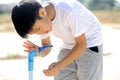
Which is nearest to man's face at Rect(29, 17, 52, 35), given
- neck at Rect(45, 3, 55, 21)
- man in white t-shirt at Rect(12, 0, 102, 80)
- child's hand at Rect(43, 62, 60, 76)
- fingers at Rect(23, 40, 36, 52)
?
man in white t-shirt at Rect(12, 0, 102, 80)

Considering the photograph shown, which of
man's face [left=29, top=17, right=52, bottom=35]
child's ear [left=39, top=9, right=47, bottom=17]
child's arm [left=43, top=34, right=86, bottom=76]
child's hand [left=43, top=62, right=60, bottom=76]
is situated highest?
child's ear [left=39, top=9, right=47, bottom=17]

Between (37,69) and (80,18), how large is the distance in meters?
4.41

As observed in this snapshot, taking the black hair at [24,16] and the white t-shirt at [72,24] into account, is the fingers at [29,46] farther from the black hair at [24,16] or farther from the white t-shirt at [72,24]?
the black hair at [24,16]

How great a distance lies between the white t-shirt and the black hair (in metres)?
0.34

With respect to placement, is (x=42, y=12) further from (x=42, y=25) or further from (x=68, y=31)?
(x=68, y=31)

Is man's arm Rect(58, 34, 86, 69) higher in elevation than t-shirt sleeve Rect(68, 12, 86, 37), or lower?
lower

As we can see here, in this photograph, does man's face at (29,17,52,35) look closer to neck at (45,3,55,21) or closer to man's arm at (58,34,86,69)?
neck at (45,3,55,21)

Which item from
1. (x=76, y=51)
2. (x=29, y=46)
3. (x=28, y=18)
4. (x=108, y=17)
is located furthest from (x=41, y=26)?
(x=108, y=17)

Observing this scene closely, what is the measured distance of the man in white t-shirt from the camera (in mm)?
3387

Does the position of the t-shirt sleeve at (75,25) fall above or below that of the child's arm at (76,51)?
above

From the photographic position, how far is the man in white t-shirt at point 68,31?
3387mm

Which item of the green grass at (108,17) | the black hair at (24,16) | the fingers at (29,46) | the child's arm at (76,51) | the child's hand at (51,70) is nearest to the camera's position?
the black hair at (24,16)

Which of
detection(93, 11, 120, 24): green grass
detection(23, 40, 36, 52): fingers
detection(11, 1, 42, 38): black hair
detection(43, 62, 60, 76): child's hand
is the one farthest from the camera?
detection(93, 11, 120, 24): green grass

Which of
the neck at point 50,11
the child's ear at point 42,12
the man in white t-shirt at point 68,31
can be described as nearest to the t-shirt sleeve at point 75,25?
the man in white t-shirt at point 68,31
